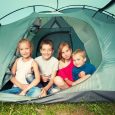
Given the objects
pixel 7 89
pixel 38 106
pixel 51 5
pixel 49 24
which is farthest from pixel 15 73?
pixel 51 5

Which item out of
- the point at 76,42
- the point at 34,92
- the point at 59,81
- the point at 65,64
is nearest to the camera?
the point at 34,92

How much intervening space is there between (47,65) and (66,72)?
0.21 metres

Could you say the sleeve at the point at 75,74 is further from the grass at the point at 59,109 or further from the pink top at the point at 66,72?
the grass at the point at 59,109

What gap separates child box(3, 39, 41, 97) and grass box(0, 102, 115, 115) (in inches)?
6.2

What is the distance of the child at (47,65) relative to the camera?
170 inches

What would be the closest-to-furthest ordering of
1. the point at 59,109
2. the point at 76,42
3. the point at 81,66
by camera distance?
the point at 59,109 → the point at 81,66 → the point at 76,42

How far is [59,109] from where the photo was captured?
4031 millimetres

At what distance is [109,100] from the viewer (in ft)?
13.6

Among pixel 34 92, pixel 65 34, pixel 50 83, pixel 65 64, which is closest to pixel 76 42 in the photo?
pixel 65 34

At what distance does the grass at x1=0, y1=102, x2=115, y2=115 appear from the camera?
3.97 meters

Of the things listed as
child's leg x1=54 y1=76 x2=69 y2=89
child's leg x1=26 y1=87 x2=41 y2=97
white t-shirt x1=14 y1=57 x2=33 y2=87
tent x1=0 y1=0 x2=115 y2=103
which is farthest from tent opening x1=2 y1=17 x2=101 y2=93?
child's leg x1=26 y1=87 x2=41 y2=97

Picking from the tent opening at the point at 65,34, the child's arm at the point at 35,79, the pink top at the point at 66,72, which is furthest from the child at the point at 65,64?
the tent opening at the point at 65,34

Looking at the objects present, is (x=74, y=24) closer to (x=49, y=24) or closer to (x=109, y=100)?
(x=49, y=24)

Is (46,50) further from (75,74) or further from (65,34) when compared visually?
(65,34)
